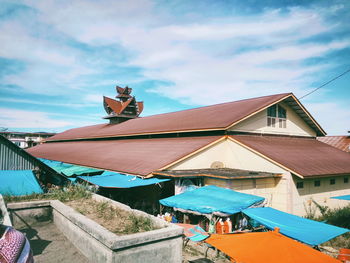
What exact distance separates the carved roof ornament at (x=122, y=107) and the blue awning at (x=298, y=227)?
3229 cm

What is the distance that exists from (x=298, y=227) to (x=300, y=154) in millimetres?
10384

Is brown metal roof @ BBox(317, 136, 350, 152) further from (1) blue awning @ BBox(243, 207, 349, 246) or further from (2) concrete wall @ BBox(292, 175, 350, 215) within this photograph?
(1) blue awning @ BBox(243, 207, 349, 246)

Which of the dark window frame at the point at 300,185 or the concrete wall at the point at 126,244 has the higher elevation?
the concrete wall at the point at 126,244

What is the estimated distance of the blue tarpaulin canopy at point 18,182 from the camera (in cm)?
981

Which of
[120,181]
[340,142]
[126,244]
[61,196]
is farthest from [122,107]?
[126,244]

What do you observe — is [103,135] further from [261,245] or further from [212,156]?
[261,245]

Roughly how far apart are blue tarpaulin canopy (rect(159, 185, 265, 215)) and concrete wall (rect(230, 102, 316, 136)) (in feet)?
21.2

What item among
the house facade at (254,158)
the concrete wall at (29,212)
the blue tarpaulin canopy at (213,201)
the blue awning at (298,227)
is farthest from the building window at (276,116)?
the concrete wall at (29,212)

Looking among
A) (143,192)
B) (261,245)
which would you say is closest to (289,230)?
(261,245)

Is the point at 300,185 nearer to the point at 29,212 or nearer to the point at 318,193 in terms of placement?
the point at 318,193

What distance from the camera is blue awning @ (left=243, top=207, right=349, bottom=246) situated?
833 centimetres

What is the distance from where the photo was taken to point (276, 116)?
21.1 m

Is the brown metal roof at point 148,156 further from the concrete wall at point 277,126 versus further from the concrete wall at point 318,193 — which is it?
the concrete wall at point 318,193

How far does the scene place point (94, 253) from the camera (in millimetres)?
4438
